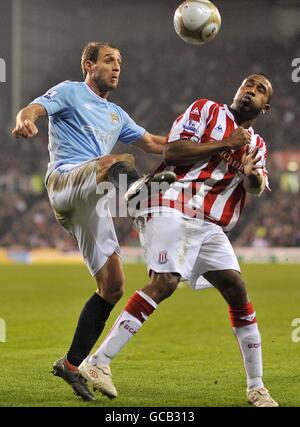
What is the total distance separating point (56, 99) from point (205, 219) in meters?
1.43

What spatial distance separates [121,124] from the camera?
6.84 metres

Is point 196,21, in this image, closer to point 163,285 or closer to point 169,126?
point 163,285

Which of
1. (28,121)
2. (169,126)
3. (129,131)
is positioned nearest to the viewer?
(28,121)

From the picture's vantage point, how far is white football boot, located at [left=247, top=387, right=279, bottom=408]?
5730 mm

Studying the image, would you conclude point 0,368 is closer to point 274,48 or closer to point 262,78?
point 262,78

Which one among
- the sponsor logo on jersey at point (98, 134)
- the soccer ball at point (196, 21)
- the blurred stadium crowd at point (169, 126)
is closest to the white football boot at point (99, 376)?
the sponsor logo on jersey at point (98, 134)

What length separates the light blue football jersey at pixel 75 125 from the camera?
639 centimetres

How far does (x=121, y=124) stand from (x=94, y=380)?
2.12m

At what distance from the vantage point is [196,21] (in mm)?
7078

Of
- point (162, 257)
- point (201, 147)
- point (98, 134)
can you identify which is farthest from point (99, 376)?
point (98, 134)

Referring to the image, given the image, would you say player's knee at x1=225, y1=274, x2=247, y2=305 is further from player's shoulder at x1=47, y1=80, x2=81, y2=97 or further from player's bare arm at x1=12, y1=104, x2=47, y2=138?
player's shoulder at x1=47, y1=80, x2=81, y2=97

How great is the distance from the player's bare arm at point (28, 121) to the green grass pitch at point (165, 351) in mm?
1847

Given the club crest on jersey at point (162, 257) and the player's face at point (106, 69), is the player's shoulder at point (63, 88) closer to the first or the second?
the player's face at point (106, 69)

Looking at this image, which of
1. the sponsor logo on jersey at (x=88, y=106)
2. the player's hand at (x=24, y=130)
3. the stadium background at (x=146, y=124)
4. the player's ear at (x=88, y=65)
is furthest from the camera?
the stadium background at (x=146, y=124)
